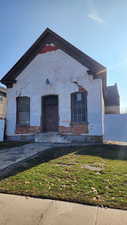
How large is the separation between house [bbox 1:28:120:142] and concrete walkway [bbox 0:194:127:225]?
760 centimetres

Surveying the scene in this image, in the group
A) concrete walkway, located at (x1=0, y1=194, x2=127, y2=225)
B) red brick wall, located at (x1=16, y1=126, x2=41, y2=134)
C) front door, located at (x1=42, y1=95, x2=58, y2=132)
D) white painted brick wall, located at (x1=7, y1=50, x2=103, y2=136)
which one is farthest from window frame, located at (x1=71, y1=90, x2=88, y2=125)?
concrete walkway, located at (x1=0, y1=194, x2=127, y2=225)

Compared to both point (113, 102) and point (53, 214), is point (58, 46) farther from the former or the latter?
point (113, 102)

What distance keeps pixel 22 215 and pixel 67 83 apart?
9.22m

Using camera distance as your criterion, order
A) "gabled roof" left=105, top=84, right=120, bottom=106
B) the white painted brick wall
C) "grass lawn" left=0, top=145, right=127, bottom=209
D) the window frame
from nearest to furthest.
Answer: "grass lawn" left=0, top=145, right=127, bottom=209 < the white painted brick wall < the window frame < "gabled roof" left=105, top=84, right=120, bottom=106

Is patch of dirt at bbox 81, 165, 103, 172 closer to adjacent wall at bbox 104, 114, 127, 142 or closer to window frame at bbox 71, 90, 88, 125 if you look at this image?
window frame at bbox 71, 90, 88, 125

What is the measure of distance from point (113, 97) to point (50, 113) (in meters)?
13.0

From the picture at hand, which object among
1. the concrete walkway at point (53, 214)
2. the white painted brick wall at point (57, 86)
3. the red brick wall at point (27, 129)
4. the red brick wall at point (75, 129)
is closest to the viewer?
the concrete walkway at point (53, 214)

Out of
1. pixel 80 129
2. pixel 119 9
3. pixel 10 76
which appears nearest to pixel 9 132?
pixel 10 76

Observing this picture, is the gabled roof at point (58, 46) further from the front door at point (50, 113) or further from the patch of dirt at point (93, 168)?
the patch of dirt at point (93, 168)

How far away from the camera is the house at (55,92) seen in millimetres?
10352

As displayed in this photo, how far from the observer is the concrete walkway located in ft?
7.60

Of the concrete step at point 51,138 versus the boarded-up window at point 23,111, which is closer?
the concrete step at point 51,138

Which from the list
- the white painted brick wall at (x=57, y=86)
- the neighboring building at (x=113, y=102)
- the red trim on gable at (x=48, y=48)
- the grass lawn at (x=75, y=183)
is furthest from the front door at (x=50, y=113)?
the neighboring building at (x=113, y=102)

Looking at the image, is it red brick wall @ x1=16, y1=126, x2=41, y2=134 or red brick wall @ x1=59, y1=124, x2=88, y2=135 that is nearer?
red brick wall @ x1=59, y1=124, x2=88, y2=135
